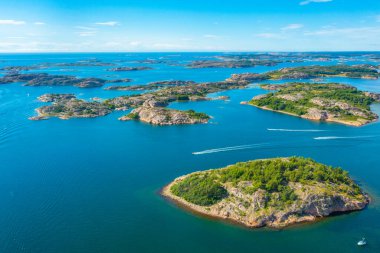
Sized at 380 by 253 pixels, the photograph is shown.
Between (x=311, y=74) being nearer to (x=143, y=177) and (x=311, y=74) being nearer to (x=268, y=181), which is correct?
(x=143, y=177)

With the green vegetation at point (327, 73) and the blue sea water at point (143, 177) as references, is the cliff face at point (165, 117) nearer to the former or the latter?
the blue sea water at point (143, 177)

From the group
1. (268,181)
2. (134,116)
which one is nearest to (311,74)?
(134,116)

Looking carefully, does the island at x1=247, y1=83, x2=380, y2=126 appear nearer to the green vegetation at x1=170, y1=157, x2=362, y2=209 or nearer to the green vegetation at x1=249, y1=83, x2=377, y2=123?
the green vegetation at x1=249, y1=83, x2=377, y2=123

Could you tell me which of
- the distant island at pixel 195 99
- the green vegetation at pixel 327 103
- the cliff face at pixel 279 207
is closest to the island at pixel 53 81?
the distant island at pixel 195 99

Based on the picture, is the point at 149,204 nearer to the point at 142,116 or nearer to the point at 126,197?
the point at 126,197

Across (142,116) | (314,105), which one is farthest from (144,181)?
(314,105)

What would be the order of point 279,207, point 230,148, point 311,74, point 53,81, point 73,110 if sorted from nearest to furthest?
point 279,207 → point 230,148 → point 73,110 → point 53,81 → point 311,74
